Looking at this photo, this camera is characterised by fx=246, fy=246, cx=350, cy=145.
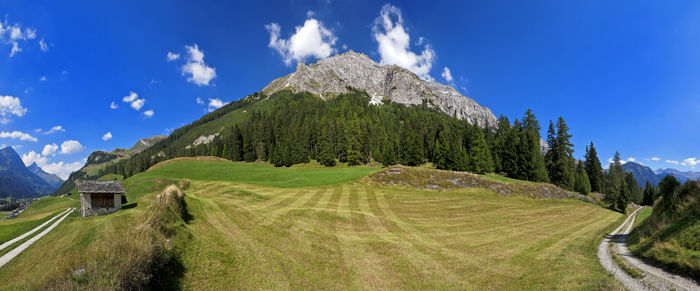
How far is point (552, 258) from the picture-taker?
12.5 m

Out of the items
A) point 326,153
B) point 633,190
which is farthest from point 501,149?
point 633,190

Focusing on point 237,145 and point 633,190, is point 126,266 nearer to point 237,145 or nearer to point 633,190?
point 237,145

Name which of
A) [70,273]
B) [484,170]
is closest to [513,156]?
[484,170]

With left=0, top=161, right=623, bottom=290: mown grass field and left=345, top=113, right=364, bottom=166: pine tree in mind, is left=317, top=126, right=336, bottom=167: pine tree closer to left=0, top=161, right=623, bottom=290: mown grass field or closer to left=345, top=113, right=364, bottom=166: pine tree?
left=345, top=113, right=364, bottom=166: pine tree

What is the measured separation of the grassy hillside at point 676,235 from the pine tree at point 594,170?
260 ft

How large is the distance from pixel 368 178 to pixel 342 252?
28049 millimetres

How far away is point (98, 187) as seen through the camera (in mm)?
27250

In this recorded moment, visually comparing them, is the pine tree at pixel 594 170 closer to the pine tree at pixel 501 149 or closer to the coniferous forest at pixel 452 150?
the coniferous forest at pixel 452 150

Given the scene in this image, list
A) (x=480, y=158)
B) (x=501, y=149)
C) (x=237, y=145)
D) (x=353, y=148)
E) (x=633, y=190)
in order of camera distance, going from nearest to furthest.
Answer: (x=480, y=158)
(x=501, y=149)
(x=353, y=148)
(x=633, y=190)
(x=237, y=145)

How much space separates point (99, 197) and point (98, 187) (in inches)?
46.7

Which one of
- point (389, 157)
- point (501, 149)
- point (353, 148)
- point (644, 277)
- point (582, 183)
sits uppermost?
point (353, 148)

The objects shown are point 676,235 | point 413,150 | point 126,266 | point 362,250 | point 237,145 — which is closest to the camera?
point 126,266

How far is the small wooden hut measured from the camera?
26.6 m

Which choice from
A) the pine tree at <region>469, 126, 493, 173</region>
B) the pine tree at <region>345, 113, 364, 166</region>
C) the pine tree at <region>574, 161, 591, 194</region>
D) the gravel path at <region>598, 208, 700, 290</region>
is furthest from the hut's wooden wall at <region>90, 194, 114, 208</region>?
the pine tree at <region>574, 161, 591, 194</region>
